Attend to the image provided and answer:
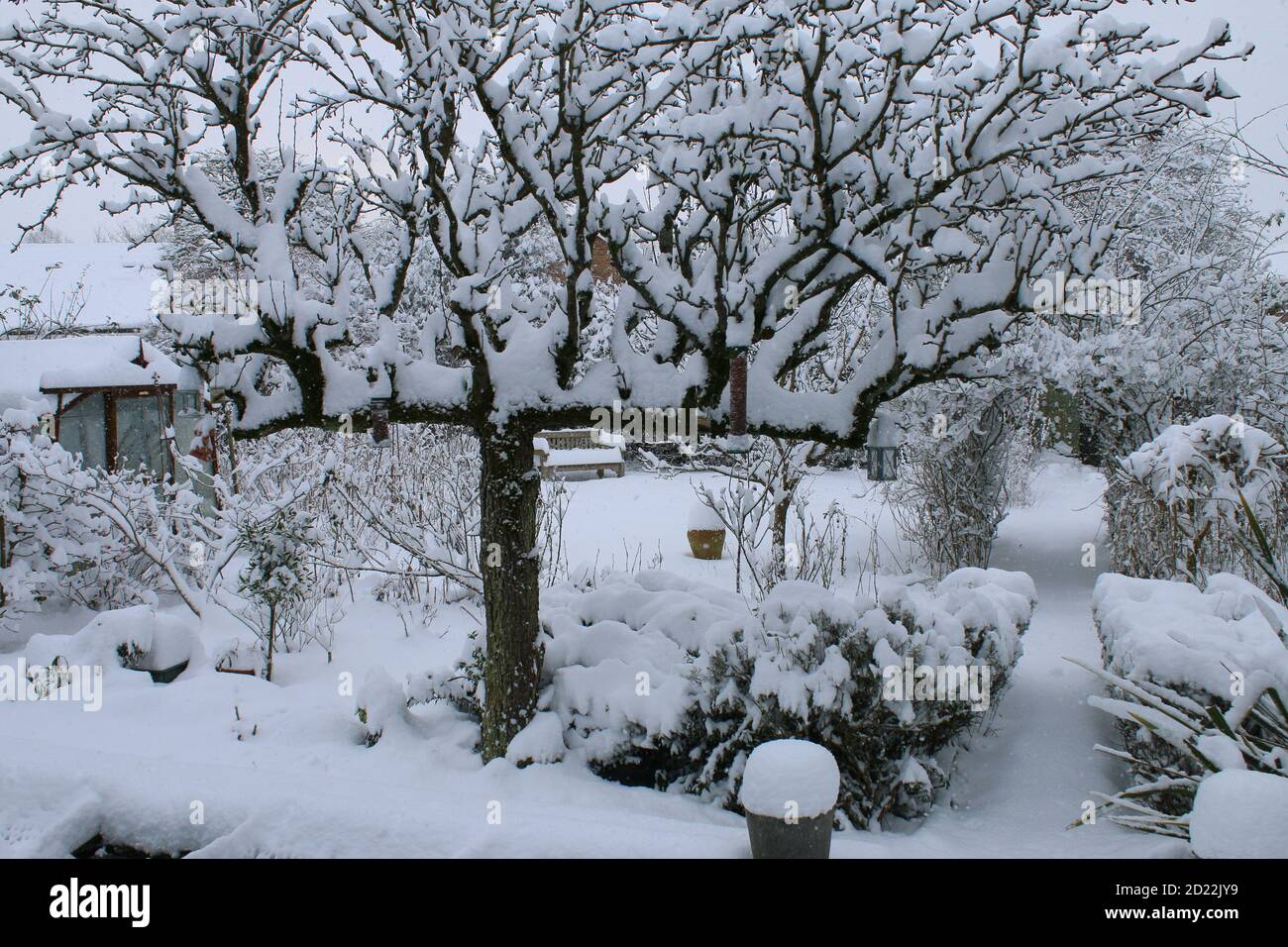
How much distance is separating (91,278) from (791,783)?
24944 mm

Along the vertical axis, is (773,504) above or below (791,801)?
above

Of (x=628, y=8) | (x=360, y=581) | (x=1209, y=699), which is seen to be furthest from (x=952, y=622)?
(x=360, y=581)

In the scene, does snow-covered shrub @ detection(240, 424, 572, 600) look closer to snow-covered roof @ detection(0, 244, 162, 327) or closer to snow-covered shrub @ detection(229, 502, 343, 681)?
snow-covered shrub @ detection(229, 502, 343, 681)

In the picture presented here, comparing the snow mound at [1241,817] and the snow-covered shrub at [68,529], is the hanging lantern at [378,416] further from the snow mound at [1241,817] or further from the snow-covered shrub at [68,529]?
the snow-covered shrub at [68,529]

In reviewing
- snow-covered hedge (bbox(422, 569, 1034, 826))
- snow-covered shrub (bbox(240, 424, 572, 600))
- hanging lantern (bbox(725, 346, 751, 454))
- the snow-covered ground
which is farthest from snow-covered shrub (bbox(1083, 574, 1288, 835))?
snow-covered shrub (bbox(240, 424, 572, 600))

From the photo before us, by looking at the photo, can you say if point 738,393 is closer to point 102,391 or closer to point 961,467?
point 961,467

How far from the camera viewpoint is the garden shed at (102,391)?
31.0ft

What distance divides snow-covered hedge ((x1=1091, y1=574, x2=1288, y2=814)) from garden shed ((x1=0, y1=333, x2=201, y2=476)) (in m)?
9.29

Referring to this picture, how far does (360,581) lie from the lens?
33.3 feet

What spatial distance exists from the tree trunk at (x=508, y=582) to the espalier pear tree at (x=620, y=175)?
0.06 ft

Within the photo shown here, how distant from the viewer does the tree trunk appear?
4.88m

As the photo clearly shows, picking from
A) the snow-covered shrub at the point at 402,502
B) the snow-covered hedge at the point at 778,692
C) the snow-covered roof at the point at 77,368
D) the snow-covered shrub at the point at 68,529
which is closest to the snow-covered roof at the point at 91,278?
the snow-covered roof at the point at 77,368

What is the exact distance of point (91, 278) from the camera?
21.9 meters

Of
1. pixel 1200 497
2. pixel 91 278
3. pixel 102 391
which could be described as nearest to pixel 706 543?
pixel 1200 497
